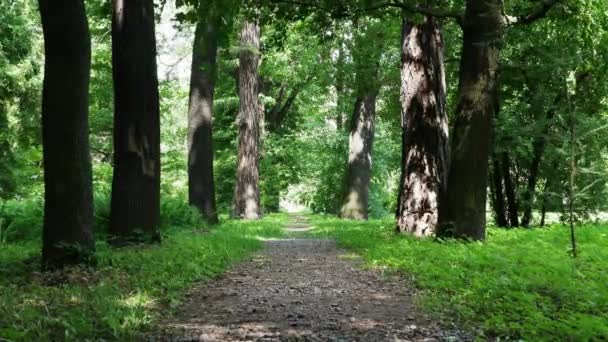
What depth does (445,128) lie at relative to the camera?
37.8 feet

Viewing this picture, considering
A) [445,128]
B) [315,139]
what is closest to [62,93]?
[445,128]

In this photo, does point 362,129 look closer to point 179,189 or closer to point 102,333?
point 179,189

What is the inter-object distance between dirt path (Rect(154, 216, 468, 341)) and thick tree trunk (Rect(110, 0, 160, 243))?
217cm

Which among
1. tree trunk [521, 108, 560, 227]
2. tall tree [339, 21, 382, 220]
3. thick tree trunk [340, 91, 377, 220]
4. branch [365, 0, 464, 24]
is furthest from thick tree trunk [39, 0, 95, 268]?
thick tree trunk [340, 91, 377, 220]

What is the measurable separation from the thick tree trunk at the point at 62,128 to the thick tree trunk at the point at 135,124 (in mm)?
2556

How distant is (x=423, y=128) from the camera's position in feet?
37.5

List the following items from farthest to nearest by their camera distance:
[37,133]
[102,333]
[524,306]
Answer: [37,133]
[524,306]
[102,333]

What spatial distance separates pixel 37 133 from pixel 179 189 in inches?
499

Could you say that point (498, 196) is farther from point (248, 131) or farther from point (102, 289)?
point (102, 289)

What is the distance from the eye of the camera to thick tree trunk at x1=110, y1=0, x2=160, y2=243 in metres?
9.36

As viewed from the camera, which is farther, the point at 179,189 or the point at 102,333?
the point at 179,189

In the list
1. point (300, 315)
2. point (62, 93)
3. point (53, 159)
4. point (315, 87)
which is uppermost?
point (315, 87)

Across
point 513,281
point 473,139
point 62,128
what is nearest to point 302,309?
point 513,281

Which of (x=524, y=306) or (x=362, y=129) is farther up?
(x=362, y=129)
